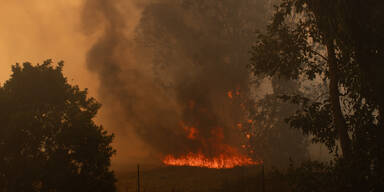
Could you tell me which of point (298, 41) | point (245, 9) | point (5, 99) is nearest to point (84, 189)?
point (5, 99)

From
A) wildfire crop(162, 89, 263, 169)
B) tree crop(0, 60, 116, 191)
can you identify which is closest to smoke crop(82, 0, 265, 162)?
wildfire crop(162, 89, 263, 169)

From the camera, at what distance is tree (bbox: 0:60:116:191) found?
1359cm

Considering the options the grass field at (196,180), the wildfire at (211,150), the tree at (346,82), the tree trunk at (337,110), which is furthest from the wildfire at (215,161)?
the tree trunk at (337,110)

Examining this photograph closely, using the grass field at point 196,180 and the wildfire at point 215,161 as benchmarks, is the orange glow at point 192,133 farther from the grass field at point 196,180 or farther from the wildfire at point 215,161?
the grass field at point 196,180

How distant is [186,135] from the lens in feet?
136

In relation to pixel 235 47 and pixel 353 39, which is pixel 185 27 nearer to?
pixel 235 47

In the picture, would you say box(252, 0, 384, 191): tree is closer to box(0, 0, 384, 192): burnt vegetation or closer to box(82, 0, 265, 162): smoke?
box(0, 0, 384, 192): burnt vegetation

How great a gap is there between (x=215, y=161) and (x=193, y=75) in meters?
10.6

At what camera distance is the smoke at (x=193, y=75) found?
38.6 m

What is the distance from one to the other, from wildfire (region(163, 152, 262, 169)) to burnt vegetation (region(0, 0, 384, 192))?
145mm

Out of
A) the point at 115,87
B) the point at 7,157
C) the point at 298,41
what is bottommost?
the point at 7,157

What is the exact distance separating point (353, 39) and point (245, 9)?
2981cm

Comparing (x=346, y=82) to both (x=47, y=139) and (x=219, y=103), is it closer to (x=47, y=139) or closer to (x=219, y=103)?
(x=47, y=139)

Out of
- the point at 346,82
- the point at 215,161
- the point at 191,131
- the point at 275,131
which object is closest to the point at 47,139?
the point at 346,82
